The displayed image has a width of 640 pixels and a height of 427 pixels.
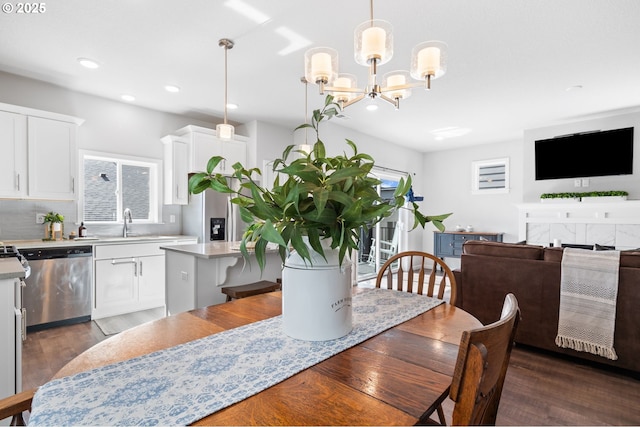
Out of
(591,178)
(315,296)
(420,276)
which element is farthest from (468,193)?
(315,296)

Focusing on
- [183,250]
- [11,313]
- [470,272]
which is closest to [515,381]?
[470,272]

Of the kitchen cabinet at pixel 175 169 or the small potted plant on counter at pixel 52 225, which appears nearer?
the small potted plant on counter at pixel 52 225

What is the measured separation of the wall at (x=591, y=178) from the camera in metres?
4.64

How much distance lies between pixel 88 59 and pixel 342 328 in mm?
3471

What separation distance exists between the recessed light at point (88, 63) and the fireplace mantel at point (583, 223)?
6036 mm

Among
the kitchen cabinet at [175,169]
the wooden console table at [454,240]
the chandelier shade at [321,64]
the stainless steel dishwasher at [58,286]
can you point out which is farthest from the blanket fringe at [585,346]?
the stainless steel dishwasher at [58,286]

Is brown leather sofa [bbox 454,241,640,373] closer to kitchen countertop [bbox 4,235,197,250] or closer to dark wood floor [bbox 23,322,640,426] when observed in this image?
dark wood floor [bbox 23,322,640,426]

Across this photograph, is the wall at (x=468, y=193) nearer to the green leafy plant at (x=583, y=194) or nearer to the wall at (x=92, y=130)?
the green leafy plant at (x=583, y=194)

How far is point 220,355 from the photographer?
2.98ft

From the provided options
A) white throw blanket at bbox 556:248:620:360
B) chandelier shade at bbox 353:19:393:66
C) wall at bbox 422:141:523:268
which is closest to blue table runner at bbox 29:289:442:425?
chandelier shade at bbox 353:19:393:66

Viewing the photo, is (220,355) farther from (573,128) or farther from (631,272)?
(573,128)

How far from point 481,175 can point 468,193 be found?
44cm

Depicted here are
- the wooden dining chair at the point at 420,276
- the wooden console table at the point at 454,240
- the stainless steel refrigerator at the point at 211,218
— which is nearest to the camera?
the wooden dining chair at the point at 420,276

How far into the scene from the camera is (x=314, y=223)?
0.94m
